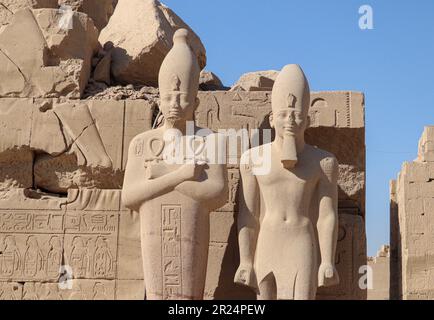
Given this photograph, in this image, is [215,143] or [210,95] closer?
[215,143]

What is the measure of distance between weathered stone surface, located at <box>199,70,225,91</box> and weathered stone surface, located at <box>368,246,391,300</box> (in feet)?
18.2

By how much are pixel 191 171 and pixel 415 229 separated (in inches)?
142

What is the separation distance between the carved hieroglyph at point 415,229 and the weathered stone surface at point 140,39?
2712 mm

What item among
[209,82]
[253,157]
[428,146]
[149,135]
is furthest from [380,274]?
[149,135]

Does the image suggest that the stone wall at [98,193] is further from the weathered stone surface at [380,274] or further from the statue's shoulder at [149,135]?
the weathered stone surface at [380,274]

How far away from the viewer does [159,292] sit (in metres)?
7.15

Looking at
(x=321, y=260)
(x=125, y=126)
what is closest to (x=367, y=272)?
(x=321, y=260)

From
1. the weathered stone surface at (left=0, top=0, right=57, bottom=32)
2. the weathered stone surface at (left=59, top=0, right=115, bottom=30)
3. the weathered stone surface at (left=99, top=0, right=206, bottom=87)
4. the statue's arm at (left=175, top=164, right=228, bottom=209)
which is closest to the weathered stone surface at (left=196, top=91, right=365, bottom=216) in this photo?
the statue's arm at (left=175, top=164, right=228, bottom=209)

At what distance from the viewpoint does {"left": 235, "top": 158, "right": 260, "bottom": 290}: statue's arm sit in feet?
23.9

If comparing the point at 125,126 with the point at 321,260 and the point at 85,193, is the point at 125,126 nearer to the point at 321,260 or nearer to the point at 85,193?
the point at 85,193

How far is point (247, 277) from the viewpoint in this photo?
7.25m

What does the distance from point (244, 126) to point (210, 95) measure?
45cm

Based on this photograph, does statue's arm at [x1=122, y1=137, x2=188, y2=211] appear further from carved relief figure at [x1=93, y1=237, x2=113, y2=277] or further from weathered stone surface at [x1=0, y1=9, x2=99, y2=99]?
weathered stone surface at [x1=0, y1=9, x2=99, y2=99]

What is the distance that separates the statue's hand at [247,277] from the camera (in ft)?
23.8
